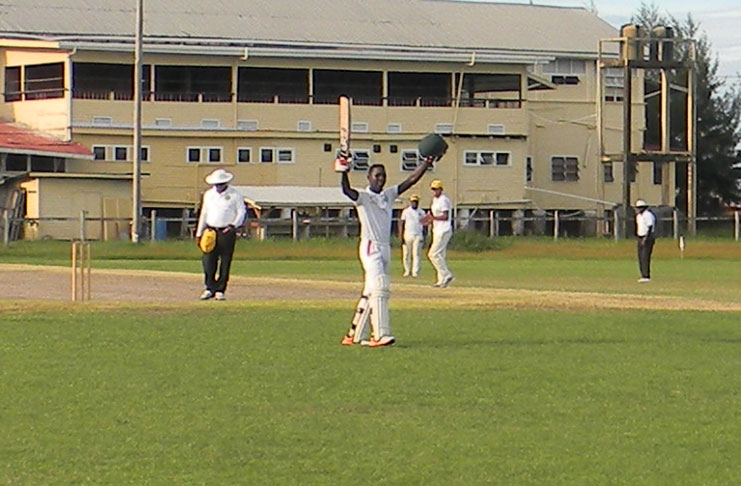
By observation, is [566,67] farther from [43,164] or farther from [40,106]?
[43,164]

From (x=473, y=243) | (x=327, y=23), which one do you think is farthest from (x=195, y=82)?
(x=473, y=243)

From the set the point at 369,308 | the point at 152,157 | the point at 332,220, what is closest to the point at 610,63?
the point at 332,220

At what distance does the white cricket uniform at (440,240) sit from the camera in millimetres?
30281

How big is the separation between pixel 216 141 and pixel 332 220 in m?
8.02

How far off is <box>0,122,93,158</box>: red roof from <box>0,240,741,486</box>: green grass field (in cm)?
3783

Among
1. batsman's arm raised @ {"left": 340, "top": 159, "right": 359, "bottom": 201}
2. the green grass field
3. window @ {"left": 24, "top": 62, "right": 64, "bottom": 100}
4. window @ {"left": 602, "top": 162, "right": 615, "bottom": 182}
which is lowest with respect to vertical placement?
the green grass field

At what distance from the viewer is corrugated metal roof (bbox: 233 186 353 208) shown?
65250 mm

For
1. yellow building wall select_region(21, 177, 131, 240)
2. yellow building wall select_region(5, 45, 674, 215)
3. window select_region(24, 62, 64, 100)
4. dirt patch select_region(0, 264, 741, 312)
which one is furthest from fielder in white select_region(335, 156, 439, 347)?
window select_region(24, 62, 64, 100)

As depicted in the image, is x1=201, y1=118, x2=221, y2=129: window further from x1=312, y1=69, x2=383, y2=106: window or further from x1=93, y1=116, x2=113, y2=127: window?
x1=312, y1=69, x2=383, y2=106: window

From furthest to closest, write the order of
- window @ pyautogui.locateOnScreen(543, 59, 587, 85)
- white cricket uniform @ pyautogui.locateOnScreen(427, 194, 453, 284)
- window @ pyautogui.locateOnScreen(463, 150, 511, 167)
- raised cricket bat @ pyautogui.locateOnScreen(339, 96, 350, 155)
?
window @ pyautogui.locateOnScreen(543, 59, 587, 85) → window @ pyautogui.locateOnScreen(463, 150, 511, 167) → white cricket uniform @ pyautogui.locateOnScreen(427, 194, 453, 284) → raised cricket bat @ pyautogui.locateOnScreen(339, 96, 350, 155)

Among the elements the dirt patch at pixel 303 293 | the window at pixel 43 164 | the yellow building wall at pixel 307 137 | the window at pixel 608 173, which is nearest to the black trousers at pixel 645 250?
the dirt patch at pixel 303 293

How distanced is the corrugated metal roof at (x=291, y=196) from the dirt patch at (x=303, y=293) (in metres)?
32.4

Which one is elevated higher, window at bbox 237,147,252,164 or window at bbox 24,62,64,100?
window at bbox 24,62,64,100

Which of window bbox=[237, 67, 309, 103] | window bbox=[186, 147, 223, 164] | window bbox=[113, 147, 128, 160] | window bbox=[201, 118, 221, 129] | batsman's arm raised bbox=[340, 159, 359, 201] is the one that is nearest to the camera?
batsman's arm raised bbox=[340, 159, 359, 201]
